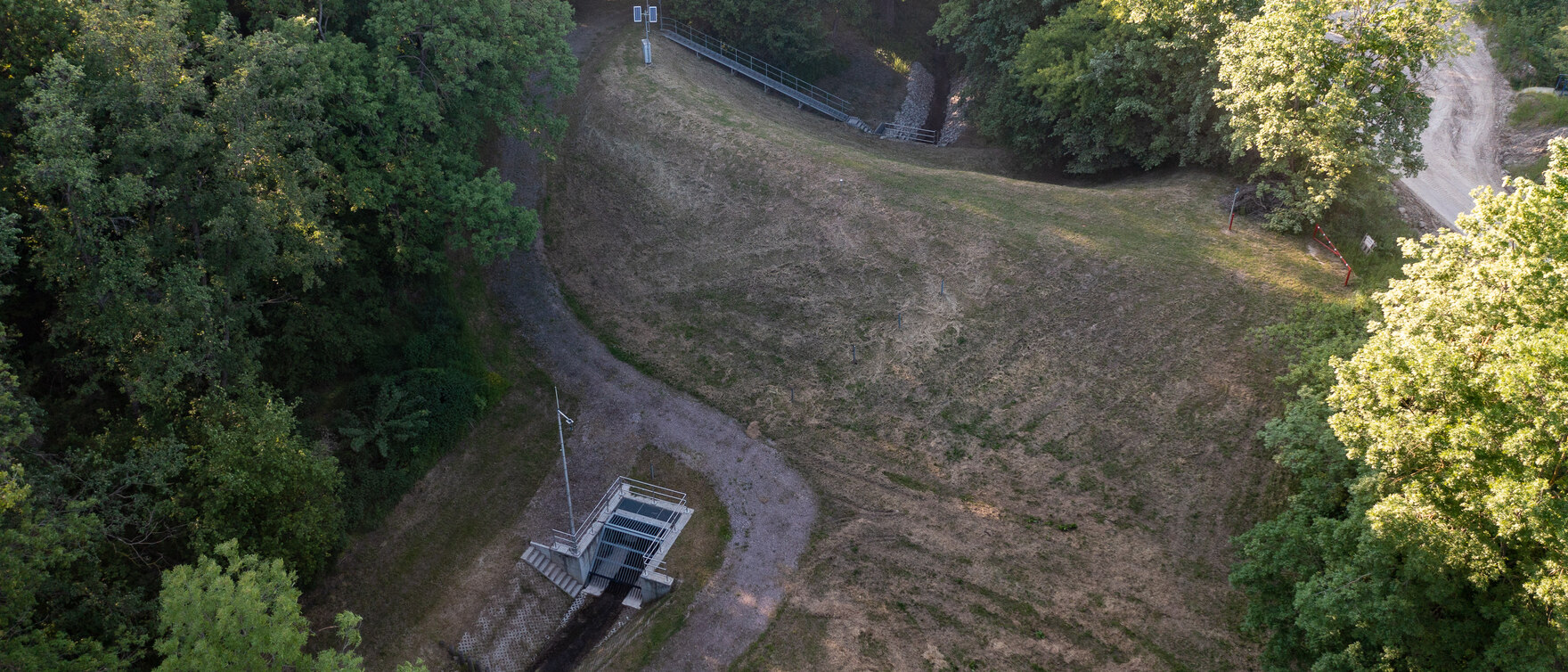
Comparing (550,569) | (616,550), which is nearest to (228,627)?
(550,569)

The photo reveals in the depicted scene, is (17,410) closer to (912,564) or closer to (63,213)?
(63,213)

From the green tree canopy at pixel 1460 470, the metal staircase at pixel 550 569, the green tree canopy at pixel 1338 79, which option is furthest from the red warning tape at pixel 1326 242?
the metal staircase at pixel 550 569

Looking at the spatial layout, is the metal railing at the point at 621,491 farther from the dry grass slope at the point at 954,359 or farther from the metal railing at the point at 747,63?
the metal railing at the point at 747,63

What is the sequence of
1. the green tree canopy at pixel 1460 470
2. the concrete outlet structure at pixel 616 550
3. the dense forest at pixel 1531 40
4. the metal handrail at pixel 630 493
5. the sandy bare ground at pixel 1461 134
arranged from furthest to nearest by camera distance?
the dense forest at pixel 1531 40 → the sandy bare ground at pixel 1461 134 → the metal handrail at pixel 630 493 → the concrete outlet structure at pixel 616 550 → the green tree canopy at pixel 1460 470

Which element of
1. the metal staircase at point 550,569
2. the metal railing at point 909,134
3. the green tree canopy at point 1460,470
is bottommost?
the metal staircase at point 550,569

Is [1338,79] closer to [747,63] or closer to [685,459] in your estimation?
[685,459]

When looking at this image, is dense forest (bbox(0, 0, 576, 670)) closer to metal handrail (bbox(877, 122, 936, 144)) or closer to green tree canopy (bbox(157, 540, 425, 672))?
green tree canopy (bbox(157, 540, 425, 672))
